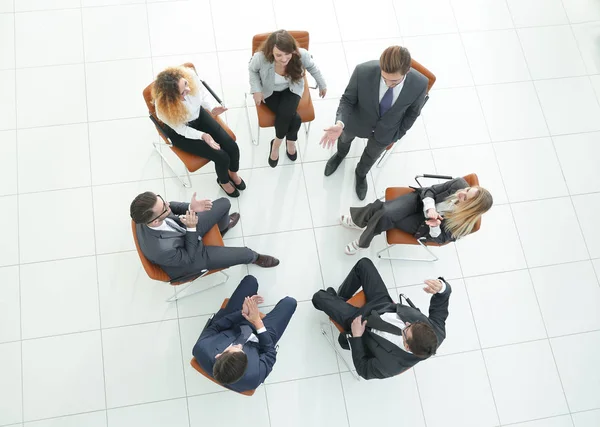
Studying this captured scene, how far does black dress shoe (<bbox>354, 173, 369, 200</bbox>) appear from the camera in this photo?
4008 mm

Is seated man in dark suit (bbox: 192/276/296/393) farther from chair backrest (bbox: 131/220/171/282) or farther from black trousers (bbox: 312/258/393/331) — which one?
chair backrest (bbox: 131/220/171/282)

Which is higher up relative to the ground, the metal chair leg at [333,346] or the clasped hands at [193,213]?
the clasped hands at [193,213]

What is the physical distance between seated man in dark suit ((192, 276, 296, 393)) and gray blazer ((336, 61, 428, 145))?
1.40 metres

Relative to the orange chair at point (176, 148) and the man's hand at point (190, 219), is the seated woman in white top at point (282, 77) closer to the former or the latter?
the orange chair at point (176, 148)

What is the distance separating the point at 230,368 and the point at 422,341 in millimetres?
1120

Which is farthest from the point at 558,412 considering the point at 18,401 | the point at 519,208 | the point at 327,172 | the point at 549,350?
the point at 18,401

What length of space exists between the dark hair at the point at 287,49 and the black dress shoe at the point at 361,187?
1036 mm

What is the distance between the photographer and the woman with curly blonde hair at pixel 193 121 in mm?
3096

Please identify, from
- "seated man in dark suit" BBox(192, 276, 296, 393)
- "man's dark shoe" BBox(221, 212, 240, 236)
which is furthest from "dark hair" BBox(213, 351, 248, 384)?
"man's dark shoe" BBox(221, 212, 240, 236)

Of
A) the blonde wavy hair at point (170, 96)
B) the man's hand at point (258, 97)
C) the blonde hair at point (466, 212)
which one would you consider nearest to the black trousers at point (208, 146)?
the blonde wavy hair at point (170, 96)

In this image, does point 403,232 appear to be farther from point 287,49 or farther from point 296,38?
point 296,38

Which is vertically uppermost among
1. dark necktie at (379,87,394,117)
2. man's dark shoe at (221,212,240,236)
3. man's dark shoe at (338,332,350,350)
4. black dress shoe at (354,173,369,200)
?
dark necktie at (379,87,394,117)

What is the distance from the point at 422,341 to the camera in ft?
8.87

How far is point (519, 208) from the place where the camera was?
165 inches
